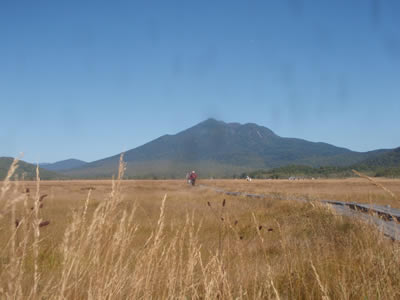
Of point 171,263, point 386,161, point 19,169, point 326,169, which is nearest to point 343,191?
point 171,263

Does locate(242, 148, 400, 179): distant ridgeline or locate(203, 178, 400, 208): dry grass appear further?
locate(242, 148, 400, 179): distant ridgeline

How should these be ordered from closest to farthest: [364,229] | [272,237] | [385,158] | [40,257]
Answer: [40,257] < [364,229] < [272,237] < [385,158]

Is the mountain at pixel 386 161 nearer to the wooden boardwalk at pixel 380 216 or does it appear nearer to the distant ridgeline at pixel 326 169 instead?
the distant ridgeline at pixel 326 169

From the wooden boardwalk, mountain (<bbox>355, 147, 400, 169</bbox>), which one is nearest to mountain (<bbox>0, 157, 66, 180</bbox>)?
the wooden boardwalk

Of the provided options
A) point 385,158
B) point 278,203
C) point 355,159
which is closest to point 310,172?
point 385,158

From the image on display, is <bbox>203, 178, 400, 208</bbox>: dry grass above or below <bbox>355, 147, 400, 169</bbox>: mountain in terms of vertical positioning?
below

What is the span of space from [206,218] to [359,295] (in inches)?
289

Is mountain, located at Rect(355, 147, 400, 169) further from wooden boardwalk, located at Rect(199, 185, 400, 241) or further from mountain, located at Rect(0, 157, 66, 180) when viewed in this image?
wooden boardwalk, located at Rect(199, 185, 400, 241)

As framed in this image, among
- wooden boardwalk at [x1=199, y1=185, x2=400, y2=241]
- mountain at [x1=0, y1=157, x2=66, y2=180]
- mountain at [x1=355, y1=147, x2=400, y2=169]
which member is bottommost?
wooden boardwalk at [x1=199, y1=185, x2=400, y2=241]

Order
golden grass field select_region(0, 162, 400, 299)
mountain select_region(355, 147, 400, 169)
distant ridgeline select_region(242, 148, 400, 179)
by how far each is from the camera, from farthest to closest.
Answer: mountain select_region(355, 147, 400, 169) → distant ridgeline select_region(242, 148, 400, 179) → golden grass field select_region(0, 162, 400, 299)

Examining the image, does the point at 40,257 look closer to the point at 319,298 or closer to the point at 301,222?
the point at 319,298

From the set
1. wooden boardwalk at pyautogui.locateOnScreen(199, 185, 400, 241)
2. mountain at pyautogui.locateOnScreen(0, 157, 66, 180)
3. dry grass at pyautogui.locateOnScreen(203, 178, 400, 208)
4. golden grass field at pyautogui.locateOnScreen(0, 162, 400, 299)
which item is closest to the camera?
golden grass field at pyautogui.locateOnScreen(0, 162, 400, 299)

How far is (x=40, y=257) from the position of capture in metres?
5.04

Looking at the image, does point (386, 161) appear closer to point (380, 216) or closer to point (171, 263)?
point (380, 216)
